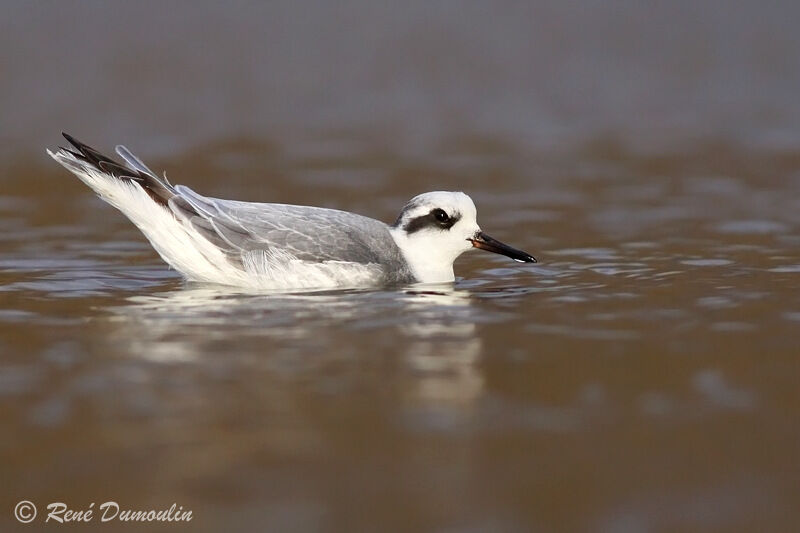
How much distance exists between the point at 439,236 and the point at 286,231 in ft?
3.77

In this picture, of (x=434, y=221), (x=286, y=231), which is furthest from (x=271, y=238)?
(x=434, y=221)

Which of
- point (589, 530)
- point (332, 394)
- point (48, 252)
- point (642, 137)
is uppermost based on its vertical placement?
point (642, 137)

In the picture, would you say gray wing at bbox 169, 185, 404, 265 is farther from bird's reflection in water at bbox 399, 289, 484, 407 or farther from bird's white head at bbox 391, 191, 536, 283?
bird's reflection in water at bbox 399, 289, 484, 407

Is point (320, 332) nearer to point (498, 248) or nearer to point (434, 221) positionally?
point (434, 221)

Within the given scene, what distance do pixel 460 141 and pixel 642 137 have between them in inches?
79.0

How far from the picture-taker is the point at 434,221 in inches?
455

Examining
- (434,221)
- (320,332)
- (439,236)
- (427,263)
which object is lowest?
(320,332)

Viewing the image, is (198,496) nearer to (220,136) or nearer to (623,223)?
(623,223)

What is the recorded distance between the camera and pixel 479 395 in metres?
7.81

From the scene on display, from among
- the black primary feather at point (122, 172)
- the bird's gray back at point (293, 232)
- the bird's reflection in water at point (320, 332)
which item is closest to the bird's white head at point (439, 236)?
the bird's gray back at point (293, 232)

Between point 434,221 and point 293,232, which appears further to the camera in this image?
point 434,221

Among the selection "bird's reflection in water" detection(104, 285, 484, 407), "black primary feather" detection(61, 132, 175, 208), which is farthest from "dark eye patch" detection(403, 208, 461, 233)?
"black primary feather" detection(61, 132, 175, 208)

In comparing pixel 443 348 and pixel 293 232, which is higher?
pixel 293 232

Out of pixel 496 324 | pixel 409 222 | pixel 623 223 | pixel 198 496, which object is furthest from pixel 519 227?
pixel 198 496
